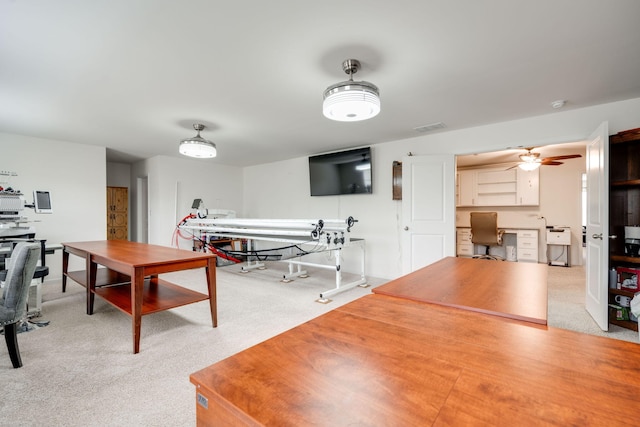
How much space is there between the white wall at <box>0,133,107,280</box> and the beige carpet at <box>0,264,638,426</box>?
3.51ft

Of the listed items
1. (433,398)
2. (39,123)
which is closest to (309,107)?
(433,398)

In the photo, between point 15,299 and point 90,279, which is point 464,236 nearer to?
point 90,279

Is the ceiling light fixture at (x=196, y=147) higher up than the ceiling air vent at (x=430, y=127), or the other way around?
the ceiling air vent at (x=430, y=127)

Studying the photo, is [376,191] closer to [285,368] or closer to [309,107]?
[309,107]

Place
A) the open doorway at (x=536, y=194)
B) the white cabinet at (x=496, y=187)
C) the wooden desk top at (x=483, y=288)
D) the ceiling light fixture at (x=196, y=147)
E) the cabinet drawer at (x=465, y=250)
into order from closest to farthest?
the wooden desk top at (x=483, y=288)
the ceiling light fixture at (x=196, y=147)
the open doorway at (x=536, y=194)
the white cabinet at (x=496, y=187)
the cabinet drawer at (x=465, y=250)

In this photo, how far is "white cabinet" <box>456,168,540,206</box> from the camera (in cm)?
636

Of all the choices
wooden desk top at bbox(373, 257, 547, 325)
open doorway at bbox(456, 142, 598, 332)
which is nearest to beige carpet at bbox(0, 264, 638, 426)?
wooden desk top at bbox(373, 257, 547, 325)

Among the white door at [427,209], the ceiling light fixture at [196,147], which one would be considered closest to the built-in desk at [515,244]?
the white door at [427,209]

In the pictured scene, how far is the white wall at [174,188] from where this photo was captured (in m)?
5.78

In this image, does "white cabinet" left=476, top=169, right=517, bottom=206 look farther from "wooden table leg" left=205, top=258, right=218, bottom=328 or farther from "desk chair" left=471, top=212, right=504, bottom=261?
"wooden table leg" left=205, top=258, right=218, bottom=328

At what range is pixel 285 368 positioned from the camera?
0.75m

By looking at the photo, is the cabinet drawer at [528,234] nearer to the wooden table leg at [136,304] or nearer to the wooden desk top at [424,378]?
the wooden desk top at [424,378]

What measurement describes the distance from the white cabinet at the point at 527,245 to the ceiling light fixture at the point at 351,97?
5.83 m

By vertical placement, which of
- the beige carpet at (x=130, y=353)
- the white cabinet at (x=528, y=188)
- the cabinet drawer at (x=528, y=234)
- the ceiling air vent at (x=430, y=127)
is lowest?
the beige carpet at (x=130, y=353)
